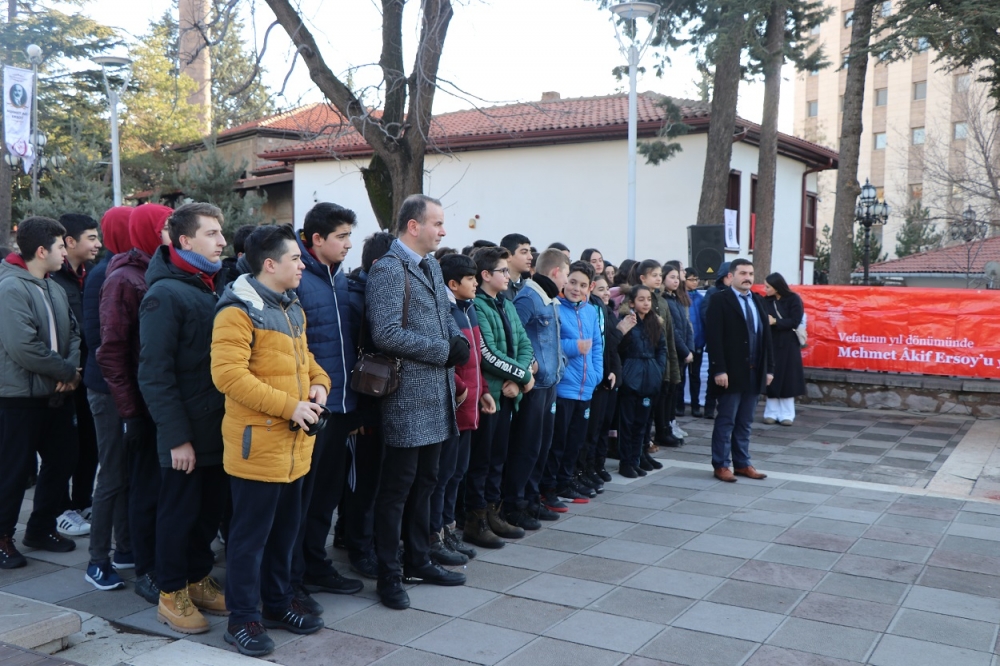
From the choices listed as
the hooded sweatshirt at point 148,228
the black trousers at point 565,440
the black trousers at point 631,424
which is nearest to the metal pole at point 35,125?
the black trousers at point 631,424

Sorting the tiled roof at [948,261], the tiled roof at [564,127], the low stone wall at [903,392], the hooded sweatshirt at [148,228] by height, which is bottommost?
the low stone wall at [903,392]

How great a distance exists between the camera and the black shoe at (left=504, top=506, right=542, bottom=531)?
6.12 meters

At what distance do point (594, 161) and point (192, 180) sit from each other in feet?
36.0

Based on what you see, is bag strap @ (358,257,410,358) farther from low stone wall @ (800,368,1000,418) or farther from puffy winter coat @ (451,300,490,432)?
low stone wall @ (800,368,1000,418)

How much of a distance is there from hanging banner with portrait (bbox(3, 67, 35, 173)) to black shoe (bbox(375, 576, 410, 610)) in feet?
46.9

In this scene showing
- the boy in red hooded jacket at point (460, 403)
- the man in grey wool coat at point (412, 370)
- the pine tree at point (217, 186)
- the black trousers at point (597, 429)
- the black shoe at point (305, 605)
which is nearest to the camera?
the black shoe at point (305, 605)

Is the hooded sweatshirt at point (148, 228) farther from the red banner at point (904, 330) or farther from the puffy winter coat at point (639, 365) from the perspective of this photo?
the red banner at point (904, 330)

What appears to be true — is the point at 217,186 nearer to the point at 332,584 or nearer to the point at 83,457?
the point at 83,457

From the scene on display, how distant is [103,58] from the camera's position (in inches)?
651

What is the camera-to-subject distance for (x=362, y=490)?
511 centimetres

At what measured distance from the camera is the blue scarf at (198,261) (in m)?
4.15

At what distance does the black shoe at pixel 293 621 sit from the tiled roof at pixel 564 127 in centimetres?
1580

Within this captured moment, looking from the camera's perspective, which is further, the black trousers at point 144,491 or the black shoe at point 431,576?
the black shoe at point 431,576

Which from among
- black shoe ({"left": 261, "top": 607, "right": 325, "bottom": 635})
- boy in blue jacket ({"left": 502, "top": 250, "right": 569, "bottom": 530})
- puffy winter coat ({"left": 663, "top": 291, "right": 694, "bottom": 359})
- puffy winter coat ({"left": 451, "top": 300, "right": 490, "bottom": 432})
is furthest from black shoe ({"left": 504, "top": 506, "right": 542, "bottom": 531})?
puffy winter coat ({"left": 663, "top": 291, "right": 694, "bottom": 359})
